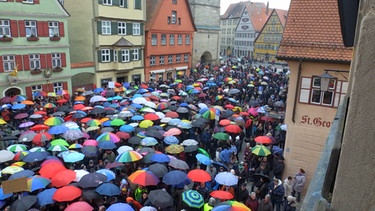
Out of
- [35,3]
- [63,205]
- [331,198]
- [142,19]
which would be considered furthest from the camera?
[142,19]

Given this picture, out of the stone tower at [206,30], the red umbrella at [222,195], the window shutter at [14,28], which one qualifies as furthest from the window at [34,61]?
the stone tower at [206,30]

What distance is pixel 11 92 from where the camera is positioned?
24.9 meters

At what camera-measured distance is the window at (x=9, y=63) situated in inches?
927

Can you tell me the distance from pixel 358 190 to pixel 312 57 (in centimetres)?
1242

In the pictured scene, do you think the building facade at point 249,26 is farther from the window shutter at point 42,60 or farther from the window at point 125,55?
the window shutter at point 42,60

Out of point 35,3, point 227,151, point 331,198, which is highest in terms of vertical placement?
point 35,3

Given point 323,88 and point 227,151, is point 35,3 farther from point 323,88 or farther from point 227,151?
point 323,88

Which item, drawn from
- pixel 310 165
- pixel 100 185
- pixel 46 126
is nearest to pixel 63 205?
pixel 100 185

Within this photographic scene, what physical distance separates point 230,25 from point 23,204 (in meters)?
87.8

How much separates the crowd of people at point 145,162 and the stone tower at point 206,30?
101 ft

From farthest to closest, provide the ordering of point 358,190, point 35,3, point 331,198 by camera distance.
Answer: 1. point 35,3
2. point 331,198
3. point 358,190

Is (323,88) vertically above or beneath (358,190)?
beneath

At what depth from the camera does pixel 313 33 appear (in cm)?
1325

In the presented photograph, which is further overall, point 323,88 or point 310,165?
point 310,165
